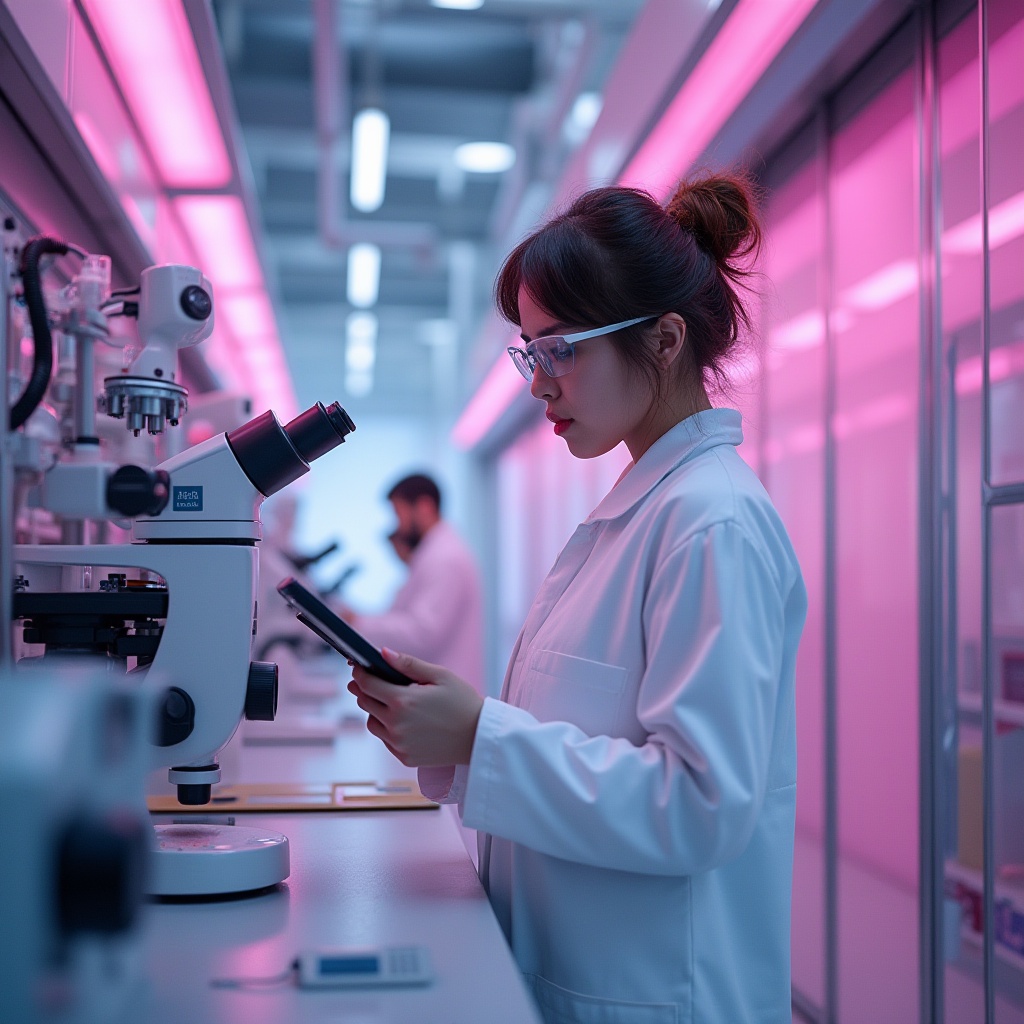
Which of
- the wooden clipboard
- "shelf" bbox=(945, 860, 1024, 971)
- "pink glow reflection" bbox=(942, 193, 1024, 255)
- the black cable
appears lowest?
"shelf" bbox=(945, 860, 1024, 971)

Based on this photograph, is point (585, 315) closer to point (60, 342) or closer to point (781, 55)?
point (60, 342)

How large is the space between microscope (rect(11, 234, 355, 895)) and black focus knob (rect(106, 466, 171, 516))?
3 cm

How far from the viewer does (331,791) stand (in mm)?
1782

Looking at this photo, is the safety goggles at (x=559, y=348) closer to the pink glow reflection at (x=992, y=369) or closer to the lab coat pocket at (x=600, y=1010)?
the lab coat pocket at (x=600, y=1010)

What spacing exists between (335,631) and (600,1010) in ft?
1.59

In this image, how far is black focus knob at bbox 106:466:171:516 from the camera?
3.37 feet

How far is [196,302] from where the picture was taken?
1.33 meters

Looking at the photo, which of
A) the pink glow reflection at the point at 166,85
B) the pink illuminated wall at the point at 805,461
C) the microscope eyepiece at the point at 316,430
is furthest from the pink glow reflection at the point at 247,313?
the microscope eyepiece at the point at 316,430

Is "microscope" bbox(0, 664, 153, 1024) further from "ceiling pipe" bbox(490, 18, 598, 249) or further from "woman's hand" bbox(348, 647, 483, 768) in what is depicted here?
"ceiling pipe" bbox(490, 18, 598, 249)

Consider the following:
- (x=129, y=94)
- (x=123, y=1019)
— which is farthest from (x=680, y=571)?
(x=129, y=94)

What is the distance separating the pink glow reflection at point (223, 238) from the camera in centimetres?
310

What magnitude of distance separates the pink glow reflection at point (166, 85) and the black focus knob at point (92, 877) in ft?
5.66

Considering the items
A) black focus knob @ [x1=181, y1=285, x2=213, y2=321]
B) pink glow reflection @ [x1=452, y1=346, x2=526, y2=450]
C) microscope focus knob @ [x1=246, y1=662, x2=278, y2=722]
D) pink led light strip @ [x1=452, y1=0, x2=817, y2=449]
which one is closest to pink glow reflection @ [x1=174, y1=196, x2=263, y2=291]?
pink led light strip @ [x1=452, y1=0, x2=817, y2=449]

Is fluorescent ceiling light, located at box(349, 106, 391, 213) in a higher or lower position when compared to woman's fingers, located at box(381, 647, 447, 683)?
higher
